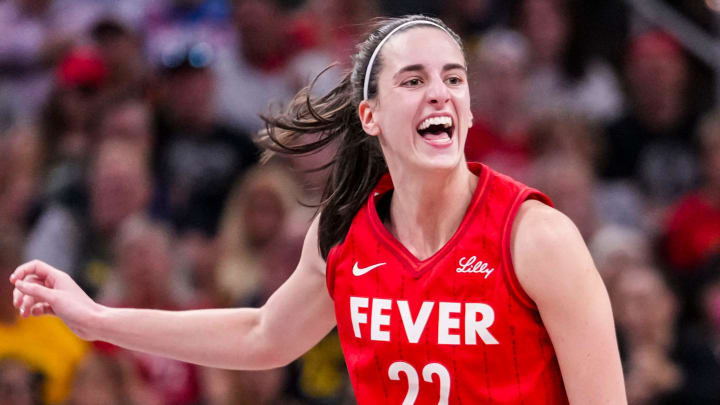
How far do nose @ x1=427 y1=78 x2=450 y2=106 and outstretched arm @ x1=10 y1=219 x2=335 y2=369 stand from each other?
572 mm

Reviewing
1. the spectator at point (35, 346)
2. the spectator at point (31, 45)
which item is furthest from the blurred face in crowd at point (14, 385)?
the spectator at point (31, 45)

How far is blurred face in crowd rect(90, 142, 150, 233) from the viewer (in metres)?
5.93

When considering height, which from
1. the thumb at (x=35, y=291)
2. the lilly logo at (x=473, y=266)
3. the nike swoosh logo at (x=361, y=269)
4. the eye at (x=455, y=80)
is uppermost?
the eye at (x=455, y=80)

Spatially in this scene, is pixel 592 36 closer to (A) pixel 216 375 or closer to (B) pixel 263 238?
(B) pixel 263 238

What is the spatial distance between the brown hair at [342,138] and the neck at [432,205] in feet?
0.69

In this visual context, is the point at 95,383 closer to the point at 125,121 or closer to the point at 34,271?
the point at 125,121

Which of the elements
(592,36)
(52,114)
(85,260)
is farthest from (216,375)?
(592,36)

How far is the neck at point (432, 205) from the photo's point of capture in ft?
10.0

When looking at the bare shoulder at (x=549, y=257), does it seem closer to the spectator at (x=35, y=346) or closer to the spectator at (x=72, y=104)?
the spectator at (x=35, y=346)

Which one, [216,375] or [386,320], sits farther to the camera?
[216,375]

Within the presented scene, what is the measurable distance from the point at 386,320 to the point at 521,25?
3939 mm

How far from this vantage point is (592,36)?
655 cm

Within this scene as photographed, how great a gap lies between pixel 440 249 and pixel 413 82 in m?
0.42

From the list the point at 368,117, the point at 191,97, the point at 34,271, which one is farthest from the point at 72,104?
Result: the point at 368,117
